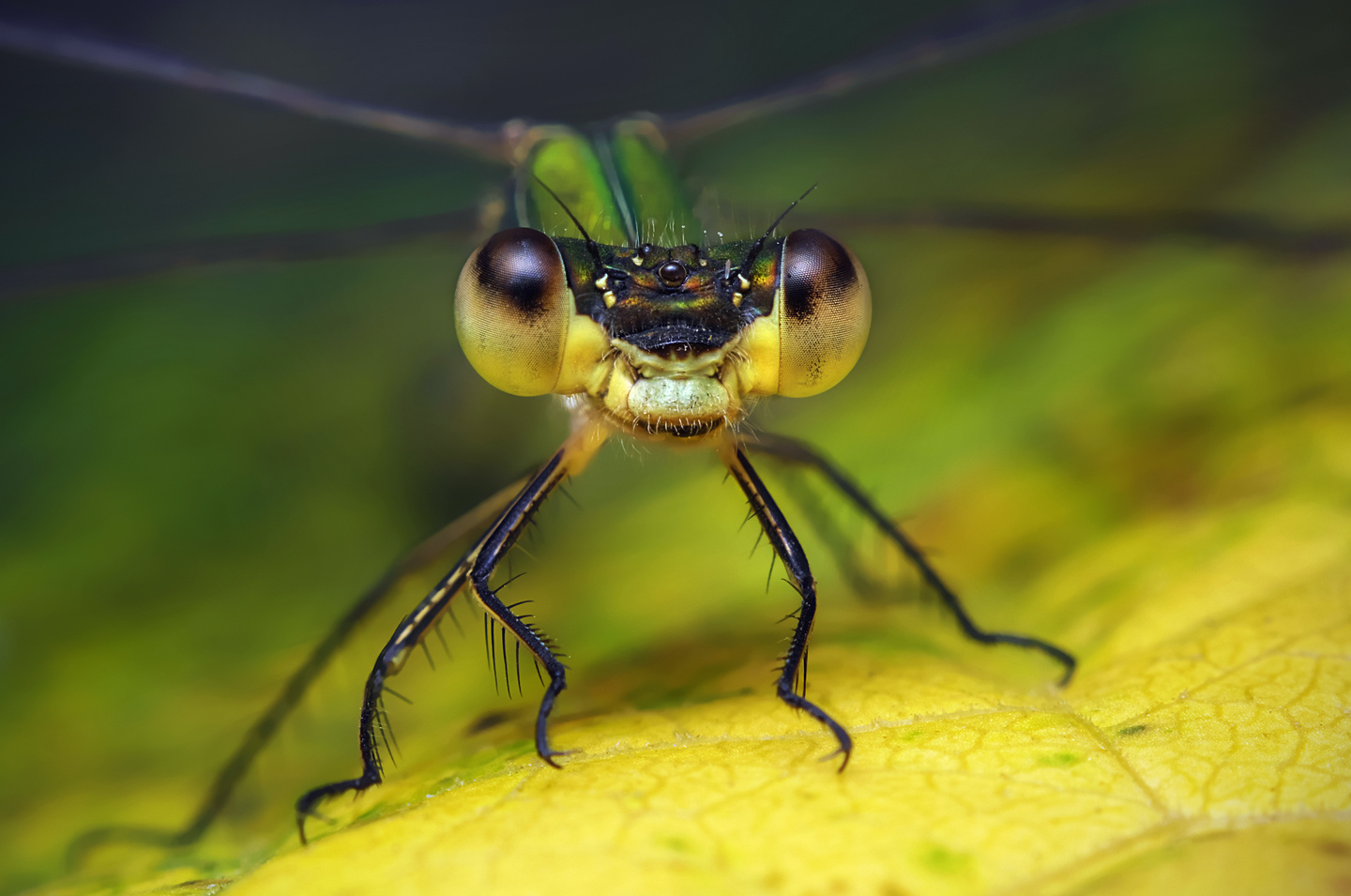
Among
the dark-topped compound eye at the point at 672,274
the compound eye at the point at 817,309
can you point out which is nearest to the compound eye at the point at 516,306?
the dark-topped compound eye at the point at 672,274

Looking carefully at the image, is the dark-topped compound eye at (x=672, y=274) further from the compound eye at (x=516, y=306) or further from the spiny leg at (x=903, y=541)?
the spiny leg at (x=903, y=541)

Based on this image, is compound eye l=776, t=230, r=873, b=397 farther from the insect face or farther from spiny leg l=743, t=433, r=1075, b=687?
spiny leg l=743, t=433, r=1075, b=687

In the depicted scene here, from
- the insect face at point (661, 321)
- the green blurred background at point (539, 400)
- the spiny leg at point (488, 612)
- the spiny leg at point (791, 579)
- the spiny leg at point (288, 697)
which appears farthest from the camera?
the green blurred background at point (539, 400)

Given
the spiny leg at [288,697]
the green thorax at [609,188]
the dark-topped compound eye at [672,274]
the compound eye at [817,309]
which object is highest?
the green thorax at [609,188]

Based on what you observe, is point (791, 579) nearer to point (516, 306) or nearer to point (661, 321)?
point (661, 321)

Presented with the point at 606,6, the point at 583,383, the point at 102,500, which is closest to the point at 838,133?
the point at 606,6

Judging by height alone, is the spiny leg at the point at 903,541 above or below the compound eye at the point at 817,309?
below

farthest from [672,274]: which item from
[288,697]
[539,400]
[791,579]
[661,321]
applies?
[539,400]
